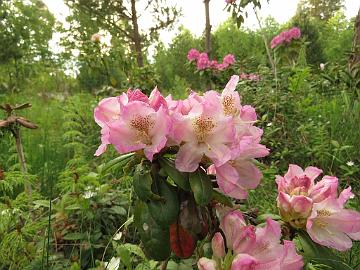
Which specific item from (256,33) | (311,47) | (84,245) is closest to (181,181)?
(84,245)

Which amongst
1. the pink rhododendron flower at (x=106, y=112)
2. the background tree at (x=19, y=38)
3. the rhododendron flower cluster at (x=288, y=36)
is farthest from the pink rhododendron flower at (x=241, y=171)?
the background tree at (x=19, y=38)

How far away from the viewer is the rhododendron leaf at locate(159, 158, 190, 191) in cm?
72

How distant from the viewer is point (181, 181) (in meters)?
0.72

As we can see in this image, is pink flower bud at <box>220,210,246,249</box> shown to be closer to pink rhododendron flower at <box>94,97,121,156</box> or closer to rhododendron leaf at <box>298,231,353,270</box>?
rhododendron leaf at <box>298,231,353,270</box>

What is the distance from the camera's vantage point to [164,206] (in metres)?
0.73

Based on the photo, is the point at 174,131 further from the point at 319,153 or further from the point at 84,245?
the point at 319,153

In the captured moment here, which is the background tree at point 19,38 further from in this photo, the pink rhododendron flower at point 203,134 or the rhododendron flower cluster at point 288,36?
the pink rhododendron flower at point 203,134

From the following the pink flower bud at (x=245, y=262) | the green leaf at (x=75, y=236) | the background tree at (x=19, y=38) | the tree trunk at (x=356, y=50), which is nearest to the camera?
the pink flower bud at (x=245, y=262)

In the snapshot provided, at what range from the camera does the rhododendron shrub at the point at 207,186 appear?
70cm

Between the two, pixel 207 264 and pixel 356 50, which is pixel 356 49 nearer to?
pixel 356 50

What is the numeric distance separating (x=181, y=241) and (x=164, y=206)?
96mm

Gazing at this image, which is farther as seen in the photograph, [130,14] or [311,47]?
[311,47]

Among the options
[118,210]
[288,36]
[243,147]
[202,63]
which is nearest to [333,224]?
[243,147]

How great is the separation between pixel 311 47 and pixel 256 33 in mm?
5264
